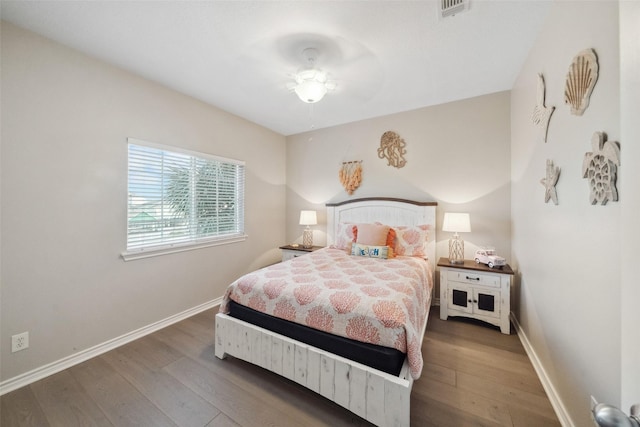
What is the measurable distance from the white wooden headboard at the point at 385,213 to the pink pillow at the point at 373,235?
0.40 m

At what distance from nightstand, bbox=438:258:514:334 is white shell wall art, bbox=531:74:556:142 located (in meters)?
1.34

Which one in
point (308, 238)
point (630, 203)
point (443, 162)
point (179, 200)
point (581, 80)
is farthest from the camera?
point (308, 238)

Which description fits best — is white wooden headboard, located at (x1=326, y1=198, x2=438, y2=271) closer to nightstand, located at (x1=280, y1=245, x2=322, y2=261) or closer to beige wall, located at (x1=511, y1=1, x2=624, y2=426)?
nightstand, located at (x1=280, y1=245, x2=322, y2=261)

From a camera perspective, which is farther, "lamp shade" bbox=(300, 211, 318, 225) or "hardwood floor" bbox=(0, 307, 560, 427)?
"lamp shade" bbox=(300, 211, 318, 225)

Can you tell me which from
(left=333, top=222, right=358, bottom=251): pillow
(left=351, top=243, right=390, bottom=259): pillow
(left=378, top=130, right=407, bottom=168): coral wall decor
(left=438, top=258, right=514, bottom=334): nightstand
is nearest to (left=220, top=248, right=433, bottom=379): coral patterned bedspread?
(left=351, top=243, right=390, bottom=259): pillow

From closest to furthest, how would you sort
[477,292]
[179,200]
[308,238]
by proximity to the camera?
1. [477,292]
2. [179,200]
3. [308,238]

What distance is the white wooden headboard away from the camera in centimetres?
300

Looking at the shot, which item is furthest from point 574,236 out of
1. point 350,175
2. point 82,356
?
point 82,356

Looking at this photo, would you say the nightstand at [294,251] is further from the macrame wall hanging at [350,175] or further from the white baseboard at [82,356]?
the white baseboard at [82,356]

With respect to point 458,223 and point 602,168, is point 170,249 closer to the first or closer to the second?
point 458,223

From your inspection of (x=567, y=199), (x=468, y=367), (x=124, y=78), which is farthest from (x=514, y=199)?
(x=124, y=78)

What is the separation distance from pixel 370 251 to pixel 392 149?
1505 millimetres

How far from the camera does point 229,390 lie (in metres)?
1.64

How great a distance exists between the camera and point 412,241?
2904 millimetres
